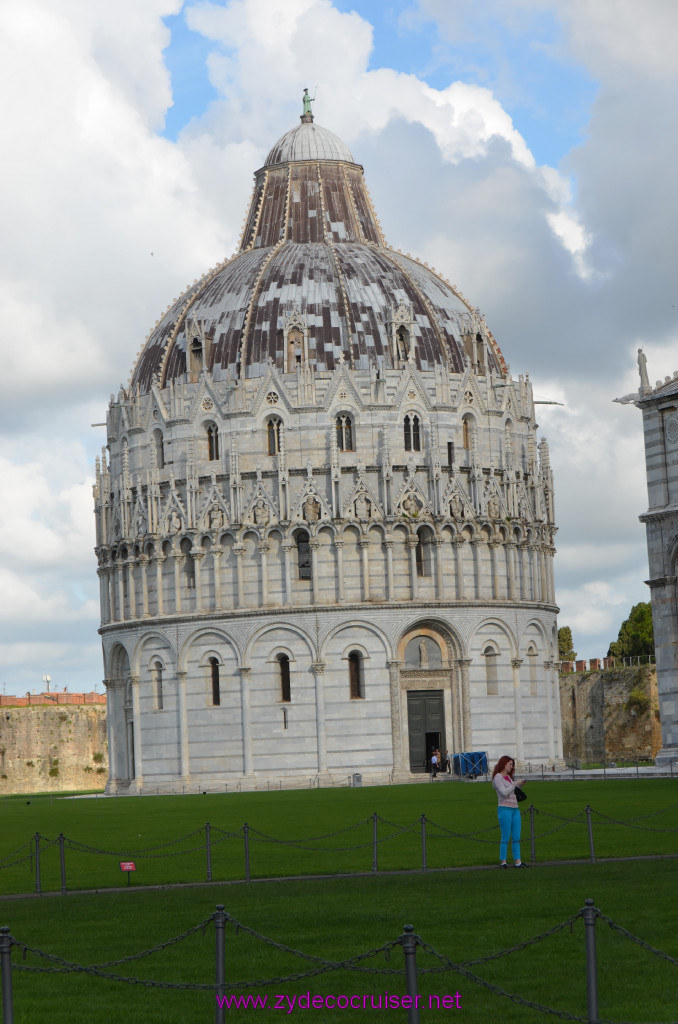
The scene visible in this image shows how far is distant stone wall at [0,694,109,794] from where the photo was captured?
102 m

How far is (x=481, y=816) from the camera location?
43.7 m

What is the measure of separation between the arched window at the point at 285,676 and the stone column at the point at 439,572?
7.93 m

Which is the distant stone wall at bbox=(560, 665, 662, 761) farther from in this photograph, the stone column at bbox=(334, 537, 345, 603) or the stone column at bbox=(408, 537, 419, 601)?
the stone column at bbox=(334, 537, 345, 603)

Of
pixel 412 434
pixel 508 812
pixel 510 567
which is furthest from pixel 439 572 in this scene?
pixel 508 812

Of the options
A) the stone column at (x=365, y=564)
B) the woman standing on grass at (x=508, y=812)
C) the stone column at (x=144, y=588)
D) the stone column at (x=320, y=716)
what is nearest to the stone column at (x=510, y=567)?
the stone column at (x=365, y=564)

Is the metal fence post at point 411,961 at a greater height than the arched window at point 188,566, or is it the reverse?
the arched window at point 188,566

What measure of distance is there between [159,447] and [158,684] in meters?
11.9

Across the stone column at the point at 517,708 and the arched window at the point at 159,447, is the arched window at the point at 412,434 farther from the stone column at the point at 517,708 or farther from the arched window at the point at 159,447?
the arched window at the point at 159,447

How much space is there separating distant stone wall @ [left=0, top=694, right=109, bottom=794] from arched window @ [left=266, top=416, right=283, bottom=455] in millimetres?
31158

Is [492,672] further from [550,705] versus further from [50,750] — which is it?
[50,750]

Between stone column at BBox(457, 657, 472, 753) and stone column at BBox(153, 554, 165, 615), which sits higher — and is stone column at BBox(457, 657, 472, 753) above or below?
below

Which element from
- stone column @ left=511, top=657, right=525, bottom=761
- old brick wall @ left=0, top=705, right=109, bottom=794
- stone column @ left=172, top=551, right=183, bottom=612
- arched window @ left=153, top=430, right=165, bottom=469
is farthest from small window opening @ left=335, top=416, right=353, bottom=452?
old brick wall @ left=0, top=705, right=109, bottom=794

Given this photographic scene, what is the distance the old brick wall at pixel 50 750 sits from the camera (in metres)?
102

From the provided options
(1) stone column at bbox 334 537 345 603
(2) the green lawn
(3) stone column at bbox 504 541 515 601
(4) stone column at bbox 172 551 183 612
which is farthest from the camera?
(3) stone column at bbox 504 541 515 601
